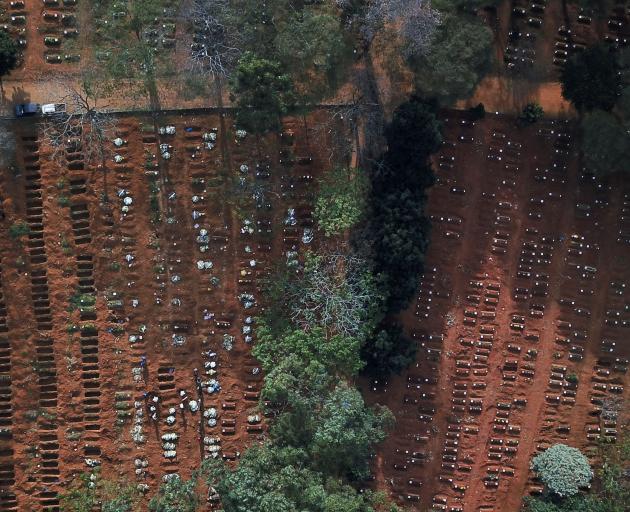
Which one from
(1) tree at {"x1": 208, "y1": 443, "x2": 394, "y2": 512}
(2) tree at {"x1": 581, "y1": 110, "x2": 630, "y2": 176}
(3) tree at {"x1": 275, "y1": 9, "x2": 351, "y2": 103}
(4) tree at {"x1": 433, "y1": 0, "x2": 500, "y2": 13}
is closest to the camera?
(1) tree at {"x1": 208, "y1": 443, "x2": 394, "y2": 512}

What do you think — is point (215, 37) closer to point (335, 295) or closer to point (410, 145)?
point (410, 145)

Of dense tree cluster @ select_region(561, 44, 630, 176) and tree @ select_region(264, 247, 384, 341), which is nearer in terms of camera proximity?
tree @ select_region(264, 247, 384, 341)

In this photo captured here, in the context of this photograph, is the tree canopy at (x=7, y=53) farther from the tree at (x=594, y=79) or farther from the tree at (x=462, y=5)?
the tree at (x=594, y=79)

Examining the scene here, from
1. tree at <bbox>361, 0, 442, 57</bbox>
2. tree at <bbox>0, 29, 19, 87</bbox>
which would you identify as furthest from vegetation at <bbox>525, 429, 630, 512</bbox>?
tree at <bbox>0, 29, 19, 87</bbox>

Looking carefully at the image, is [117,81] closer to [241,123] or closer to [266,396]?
[241,123]

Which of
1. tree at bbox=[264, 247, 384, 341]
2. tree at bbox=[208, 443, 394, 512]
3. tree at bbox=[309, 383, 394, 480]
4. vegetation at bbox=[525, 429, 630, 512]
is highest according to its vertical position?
tree at bbox=[264, 247, 384, 341]

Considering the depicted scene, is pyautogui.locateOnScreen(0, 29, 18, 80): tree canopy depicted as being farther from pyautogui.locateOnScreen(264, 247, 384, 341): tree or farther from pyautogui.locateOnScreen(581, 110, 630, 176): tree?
pyautogui.locateOnScreen(581, 110, 630, 176): tree

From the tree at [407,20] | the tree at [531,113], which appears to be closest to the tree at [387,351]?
the tree at [531,113]
